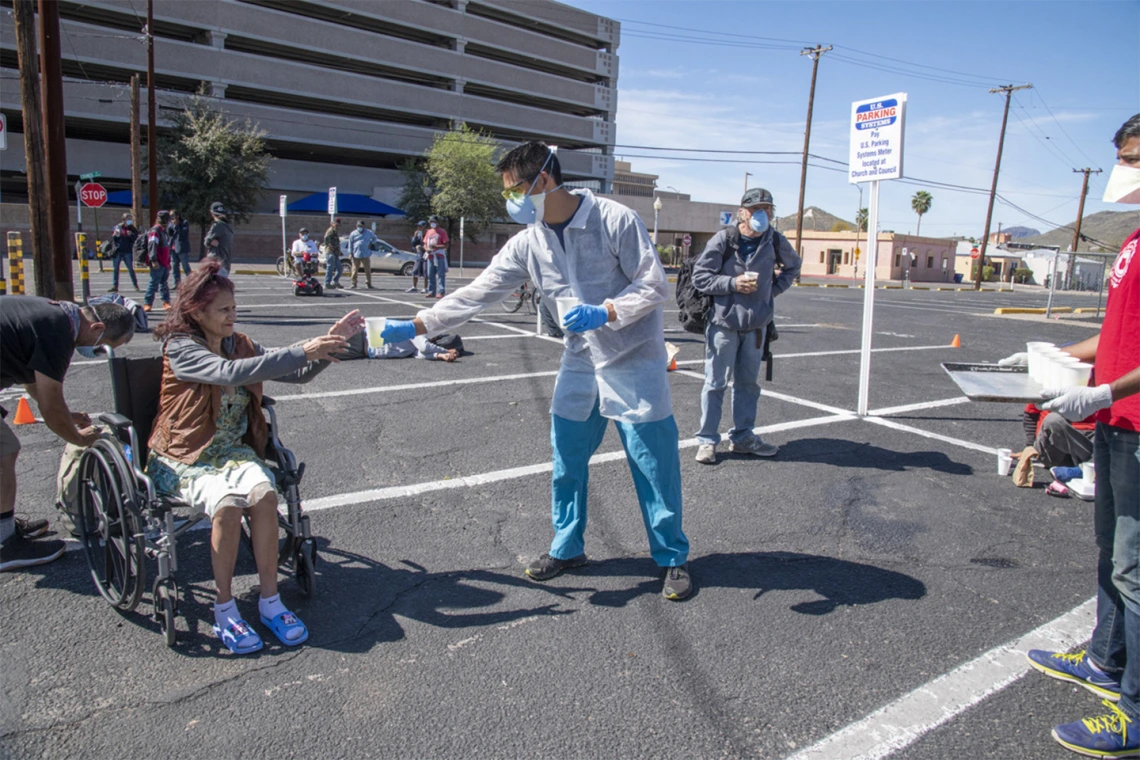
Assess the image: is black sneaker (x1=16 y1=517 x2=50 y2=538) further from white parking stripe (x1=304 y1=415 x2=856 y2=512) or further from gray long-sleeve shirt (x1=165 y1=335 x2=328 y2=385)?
gray long-sleeve shirt (x1=165 y1=335 x2=328 y2=385)

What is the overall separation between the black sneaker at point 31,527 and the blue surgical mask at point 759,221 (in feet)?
15.6

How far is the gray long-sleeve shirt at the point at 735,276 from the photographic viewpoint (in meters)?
5.66

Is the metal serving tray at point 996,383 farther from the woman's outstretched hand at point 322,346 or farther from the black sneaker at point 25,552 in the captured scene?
the black sneaker at point 25,552

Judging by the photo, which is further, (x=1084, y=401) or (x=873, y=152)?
(x=873, y=152)

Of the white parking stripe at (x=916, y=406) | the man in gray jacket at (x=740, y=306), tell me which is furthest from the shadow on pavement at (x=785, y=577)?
the white parking stripe at (x=916, y=406)

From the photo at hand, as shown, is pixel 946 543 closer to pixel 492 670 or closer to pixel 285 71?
pixel 492 670

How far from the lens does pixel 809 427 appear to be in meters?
6.82

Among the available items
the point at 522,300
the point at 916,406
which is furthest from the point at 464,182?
the point at 916,406

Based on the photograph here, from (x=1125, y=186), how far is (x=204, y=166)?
41.9m

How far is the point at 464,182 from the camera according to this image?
4822cm

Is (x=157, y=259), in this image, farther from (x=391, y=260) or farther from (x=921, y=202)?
(x=921, y=202)

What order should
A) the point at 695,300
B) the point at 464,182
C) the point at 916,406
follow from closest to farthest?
the point at 695,300, the point at 916,406, the point at 464,182

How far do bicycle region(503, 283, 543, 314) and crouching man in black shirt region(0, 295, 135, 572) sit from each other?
11.0 meters

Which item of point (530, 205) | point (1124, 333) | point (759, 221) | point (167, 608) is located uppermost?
point (759, 221)
